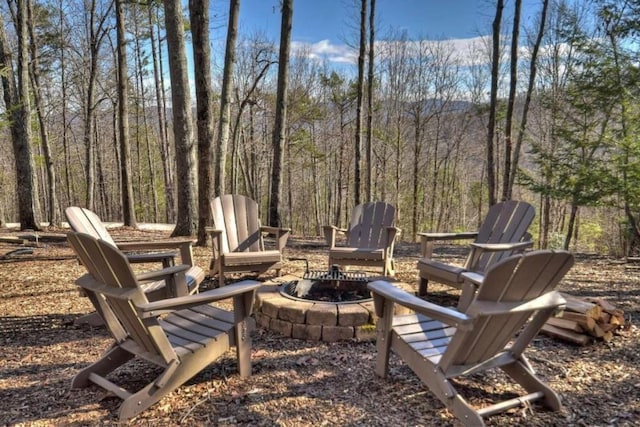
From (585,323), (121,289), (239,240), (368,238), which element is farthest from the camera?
(368,238)

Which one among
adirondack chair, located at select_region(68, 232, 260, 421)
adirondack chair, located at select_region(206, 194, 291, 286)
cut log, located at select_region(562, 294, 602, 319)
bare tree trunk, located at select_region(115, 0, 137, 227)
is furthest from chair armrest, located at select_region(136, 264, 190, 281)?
bare tree trunk, located at select_region(115, 0, 137, 227)

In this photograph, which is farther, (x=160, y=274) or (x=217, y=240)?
(x=217, y=240)

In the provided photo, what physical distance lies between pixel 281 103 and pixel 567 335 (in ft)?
17.3

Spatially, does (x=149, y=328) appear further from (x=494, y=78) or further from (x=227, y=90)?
(x=494, y=78)

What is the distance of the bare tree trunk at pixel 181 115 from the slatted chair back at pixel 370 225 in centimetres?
288

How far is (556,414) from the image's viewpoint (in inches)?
71.4

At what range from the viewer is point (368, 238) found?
426 cm

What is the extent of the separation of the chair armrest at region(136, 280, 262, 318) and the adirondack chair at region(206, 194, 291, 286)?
1565 mm

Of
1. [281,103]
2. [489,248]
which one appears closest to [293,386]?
[489,248]

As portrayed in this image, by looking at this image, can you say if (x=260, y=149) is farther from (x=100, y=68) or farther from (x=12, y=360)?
(x=12, y=360)

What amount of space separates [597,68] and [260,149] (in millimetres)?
12270

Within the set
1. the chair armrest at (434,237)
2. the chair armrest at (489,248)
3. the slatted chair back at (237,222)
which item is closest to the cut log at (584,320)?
the chair armrest at (489,248)

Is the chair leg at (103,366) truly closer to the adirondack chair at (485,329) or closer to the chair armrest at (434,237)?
the adirondack chair at (485,329)

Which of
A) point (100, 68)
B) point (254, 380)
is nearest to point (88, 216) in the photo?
point (254, 380)
